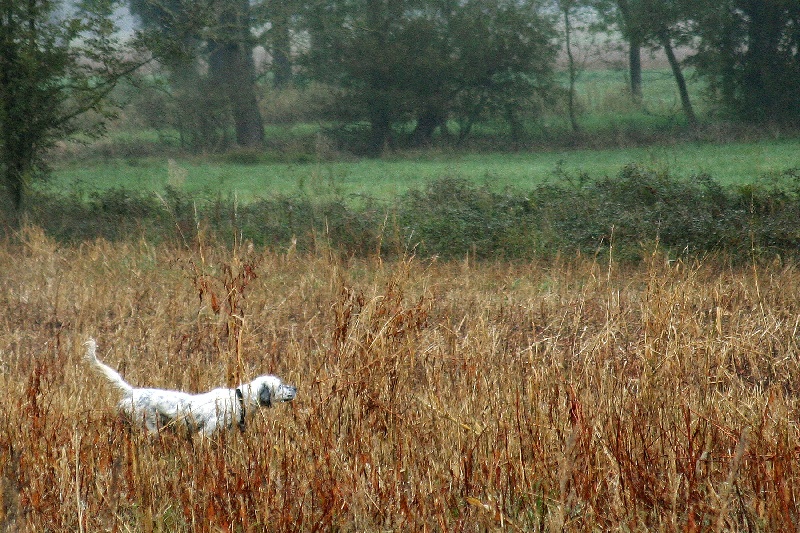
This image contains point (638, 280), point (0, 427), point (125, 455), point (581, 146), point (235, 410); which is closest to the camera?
point (125, 455)

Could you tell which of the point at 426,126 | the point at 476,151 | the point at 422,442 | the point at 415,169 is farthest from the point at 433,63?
the point at 422,442

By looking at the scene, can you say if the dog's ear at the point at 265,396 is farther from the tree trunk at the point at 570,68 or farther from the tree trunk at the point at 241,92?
the tree trunk at the point at 570,68

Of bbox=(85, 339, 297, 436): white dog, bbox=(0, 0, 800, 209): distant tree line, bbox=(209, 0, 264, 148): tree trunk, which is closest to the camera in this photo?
bbox=(85, 339, 297, 436): white dog

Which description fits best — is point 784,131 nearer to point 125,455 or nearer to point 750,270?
point 750,270

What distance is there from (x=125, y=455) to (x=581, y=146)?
978 inches

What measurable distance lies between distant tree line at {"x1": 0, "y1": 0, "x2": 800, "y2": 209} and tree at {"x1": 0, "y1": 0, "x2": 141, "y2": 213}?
745 cm

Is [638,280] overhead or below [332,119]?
below

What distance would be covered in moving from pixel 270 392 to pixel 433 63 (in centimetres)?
2370

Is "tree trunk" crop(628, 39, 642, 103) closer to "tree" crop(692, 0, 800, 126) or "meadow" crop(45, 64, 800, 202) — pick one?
"meadow" crop(45, 64, 800, 202)

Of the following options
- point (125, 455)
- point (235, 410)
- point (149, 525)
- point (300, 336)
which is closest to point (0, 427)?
point (125, 455)

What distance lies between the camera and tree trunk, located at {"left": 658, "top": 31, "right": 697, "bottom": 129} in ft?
86.7

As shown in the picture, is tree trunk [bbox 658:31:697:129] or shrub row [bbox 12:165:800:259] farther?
tree trunk [bbox 658:31:697:129]

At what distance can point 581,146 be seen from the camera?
27.4 meters

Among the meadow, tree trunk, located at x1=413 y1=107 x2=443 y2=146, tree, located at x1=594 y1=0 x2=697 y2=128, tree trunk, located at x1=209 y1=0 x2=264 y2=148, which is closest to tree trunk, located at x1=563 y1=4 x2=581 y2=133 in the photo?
the meadow
